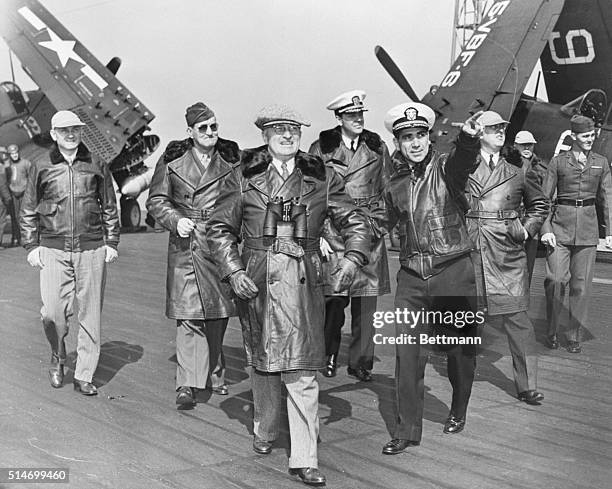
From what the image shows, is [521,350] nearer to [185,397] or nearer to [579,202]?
[185,397]

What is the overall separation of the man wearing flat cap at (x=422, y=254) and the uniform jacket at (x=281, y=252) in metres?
0.32

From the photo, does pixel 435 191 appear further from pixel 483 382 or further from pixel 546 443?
pixel 483 382

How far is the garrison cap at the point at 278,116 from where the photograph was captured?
13.2ft

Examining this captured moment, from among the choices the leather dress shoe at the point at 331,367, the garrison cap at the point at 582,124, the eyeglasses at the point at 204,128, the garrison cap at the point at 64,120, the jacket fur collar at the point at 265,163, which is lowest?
the leather dress shoe at the point at 331,367

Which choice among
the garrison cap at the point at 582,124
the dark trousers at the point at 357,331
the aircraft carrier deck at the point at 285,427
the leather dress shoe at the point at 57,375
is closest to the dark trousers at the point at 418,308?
the aircraft carrier deck at the point at 285,427

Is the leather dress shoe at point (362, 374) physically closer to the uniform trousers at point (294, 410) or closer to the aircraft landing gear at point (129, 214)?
the uniform trousers at point (294, 410)

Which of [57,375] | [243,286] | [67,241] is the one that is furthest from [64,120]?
[243,286]

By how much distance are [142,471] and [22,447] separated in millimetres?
734

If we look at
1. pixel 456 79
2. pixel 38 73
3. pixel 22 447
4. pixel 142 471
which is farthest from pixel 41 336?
pixel 38 73

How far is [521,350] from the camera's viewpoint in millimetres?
5297

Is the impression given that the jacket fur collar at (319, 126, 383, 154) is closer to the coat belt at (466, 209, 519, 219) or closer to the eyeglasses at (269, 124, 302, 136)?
the coat belt at (466, 209, 519, 219)

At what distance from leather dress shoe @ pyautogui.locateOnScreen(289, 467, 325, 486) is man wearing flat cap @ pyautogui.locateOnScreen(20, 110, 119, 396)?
210 centimetres

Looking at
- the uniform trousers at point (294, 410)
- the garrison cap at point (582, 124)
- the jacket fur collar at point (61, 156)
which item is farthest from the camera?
the garrison cap at point (582, 124)

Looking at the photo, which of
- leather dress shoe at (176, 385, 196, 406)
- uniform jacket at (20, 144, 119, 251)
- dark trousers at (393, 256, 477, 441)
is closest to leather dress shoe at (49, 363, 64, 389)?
uniform jacket at (20, 144, 119, 251)
